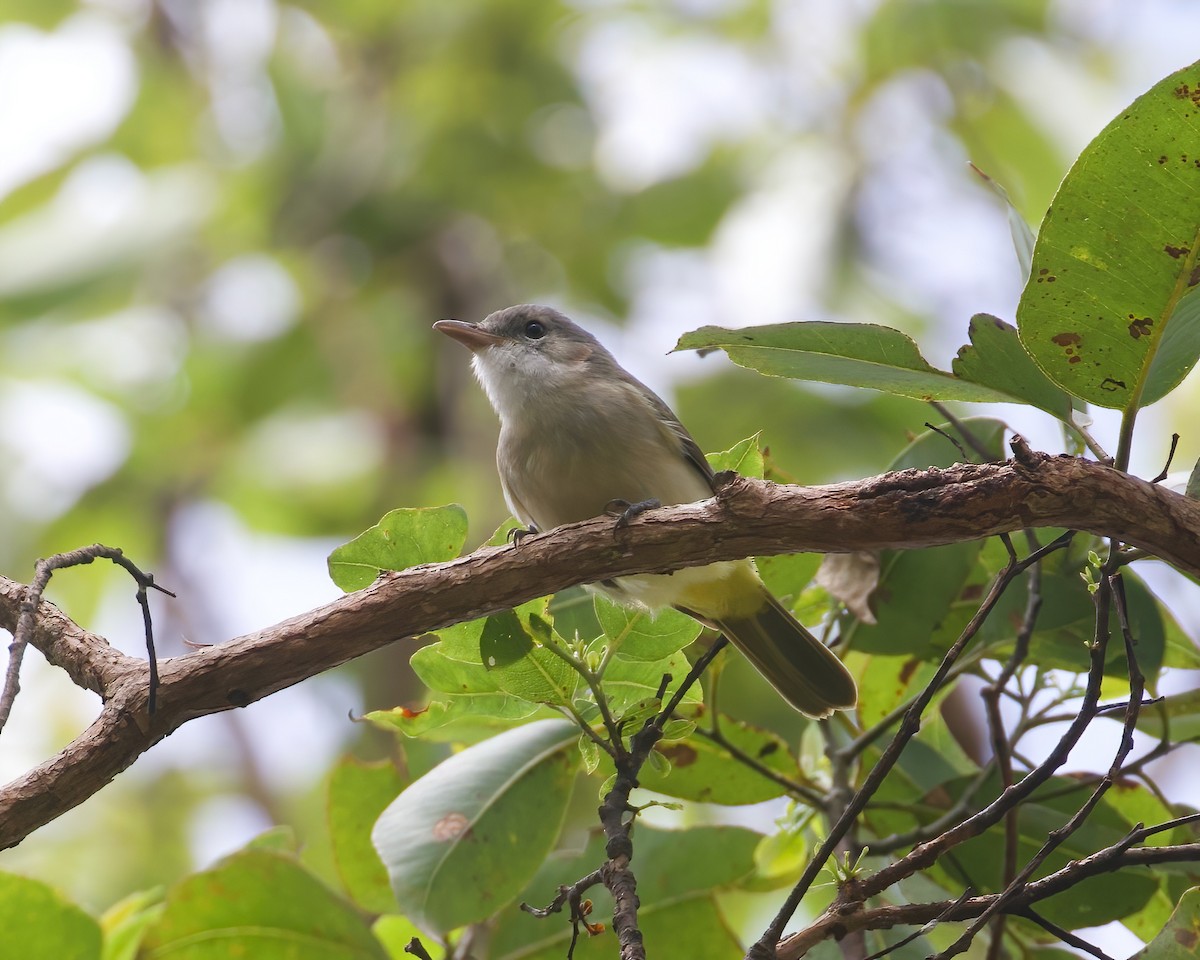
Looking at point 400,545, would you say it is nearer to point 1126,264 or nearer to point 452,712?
point 452,712

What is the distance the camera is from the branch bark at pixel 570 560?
164 cm

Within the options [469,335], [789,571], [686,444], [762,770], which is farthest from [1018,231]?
[469,335]

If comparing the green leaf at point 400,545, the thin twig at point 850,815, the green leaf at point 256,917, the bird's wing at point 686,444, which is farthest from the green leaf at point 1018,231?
the green leaf at point 256,917

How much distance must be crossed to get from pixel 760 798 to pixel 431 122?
470 centimetres

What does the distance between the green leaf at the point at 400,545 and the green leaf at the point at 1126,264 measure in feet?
3.23

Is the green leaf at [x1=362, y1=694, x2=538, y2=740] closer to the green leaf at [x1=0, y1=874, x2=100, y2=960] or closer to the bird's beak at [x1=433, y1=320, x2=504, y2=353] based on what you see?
the green leaf at [x1=0, y1=874, x2=100, y2=960]

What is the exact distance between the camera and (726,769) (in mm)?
2322

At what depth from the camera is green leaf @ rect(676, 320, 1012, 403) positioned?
190 cm

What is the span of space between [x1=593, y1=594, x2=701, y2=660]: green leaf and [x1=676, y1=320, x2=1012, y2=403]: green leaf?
465 millimetres

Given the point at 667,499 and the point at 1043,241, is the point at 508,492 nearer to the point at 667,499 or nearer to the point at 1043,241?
the point at 667,499

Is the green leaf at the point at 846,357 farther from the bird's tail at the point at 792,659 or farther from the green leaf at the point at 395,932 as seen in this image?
the green leaf at the point at 395,932

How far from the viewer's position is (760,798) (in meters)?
2.35

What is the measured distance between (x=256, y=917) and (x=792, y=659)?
51.8 inches

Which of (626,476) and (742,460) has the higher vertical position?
(626,476)
